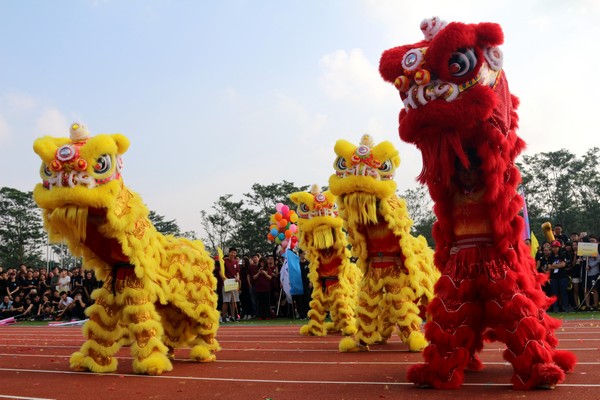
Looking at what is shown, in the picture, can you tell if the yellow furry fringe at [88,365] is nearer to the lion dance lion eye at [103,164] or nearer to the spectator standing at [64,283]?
the lion dance lion eye at [103,164]

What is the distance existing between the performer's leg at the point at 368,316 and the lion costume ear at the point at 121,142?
321cm

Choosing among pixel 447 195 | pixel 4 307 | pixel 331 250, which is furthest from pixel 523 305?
pixel 4 307

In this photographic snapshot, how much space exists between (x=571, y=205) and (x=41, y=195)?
33.7 m

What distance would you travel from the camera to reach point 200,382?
5328 mm

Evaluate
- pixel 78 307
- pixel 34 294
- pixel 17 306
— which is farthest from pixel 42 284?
pixel 78 307

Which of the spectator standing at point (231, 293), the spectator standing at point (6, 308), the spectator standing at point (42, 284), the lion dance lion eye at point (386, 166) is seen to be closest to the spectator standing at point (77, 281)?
the spectator standing at point (42, 284)

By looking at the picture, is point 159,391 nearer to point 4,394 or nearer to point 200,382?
point 200,382

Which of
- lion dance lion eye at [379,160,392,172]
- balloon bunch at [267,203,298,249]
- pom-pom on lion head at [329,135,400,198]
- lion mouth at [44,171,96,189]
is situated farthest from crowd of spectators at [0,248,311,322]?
lion mouth at [44,171,96,189]

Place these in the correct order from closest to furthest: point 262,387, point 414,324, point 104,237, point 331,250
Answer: point 262,387, point 104,237, point 414,324, point 331,250

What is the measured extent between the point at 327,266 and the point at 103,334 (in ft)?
15.0

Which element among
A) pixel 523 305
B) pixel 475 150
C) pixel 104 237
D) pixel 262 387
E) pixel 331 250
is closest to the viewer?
pixel 523 305

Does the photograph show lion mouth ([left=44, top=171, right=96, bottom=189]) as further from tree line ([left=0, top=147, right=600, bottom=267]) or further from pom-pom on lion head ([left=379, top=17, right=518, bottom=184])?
tree line ([left=0, top=147, right=600, bottom=267])

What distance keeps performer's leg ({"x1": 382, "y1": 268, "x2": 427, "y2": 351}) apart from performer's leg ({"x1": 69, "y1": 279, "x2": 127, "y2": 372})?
3.04 metres

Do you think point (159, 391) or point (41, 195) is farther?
point (41, 195)
